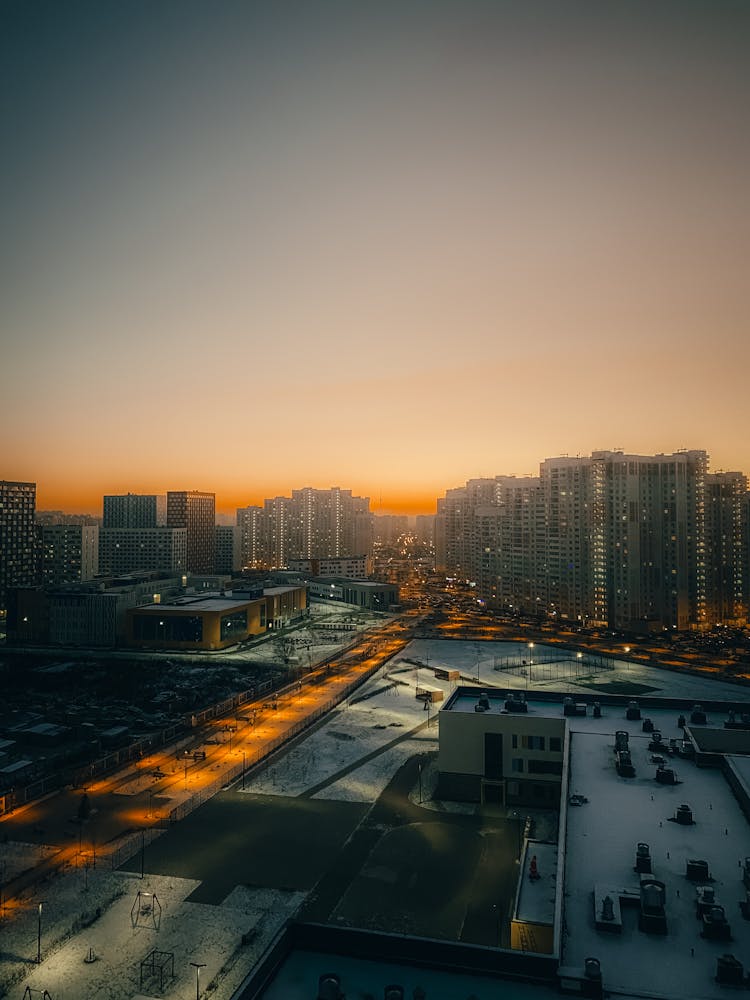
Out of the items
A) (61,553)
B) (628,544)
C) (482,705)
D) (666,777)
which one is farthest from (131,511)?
(666,777)

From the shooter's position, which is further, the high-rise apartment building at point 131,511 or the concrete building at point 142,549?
the high-rise apartment building at point 131,511

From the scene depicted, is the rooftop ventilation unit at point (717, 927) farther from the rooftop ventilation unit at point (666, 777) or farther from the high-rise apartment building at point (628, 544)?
the high-rise apartment building at point (628, 544)

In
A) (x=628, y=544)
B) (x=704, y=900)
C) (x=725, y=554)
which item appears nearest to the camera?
(x=704, y=900)

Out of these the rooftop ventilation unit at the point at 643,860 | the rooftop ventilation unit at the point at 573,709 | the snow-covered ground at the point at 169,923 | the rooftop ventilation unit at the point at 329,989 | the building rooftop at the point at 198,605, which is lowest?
the snow-covered ground at the point at 169,923

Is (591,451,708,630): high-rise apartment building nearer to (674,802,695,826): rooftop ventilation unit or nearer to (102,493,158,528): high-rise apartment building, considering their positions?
(674,802,695,826): rooftop ventilation unit

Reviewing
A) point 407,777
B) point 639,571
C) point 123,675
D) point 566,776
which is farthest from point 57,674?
point 639,571

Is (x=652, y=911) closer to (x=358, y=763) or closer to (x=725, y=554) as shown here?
(x=358, y=763)

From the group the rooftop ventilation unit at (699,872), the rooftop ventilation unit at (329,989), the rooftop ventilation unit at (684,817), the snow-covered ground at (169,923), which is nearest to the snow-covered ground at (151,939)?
the snow-covered ground at (169,923)
